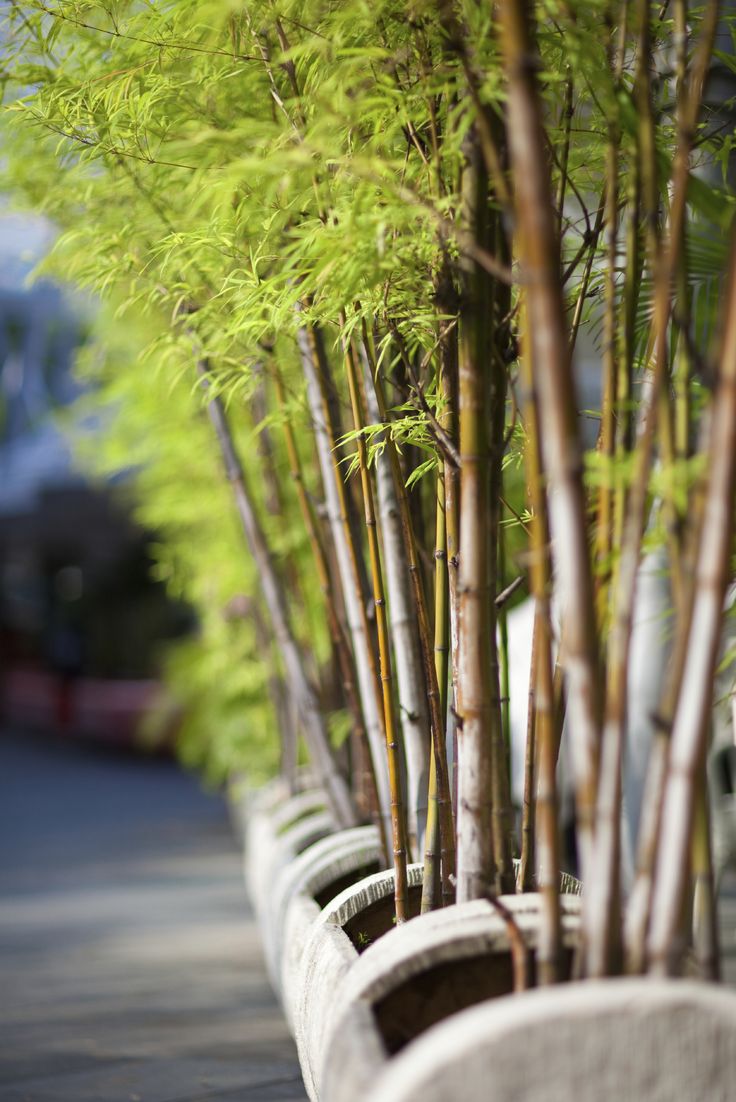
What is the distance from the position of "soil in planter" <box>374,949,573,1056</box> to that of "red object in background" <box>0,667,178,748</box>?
18.3 ft

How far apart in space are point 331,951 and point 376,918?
0.25 m

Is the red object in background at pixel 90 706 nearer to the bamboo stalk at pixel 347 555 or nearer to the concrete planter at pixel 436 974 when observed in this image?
the bamboo stalk at pixel 347 555

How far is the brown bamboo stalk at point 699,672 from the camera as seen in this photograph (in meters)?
1.00

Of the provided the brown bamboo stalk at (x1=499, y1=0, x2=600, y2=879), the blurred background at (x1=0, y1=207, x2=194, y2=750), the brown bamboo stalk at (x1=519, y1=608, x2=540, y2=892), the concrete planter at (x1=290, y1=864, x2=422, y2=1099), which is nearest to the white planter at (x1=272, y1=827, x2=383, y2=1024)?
the concrete planter at (x1=290, y1=864, x2=422, y2=1099)

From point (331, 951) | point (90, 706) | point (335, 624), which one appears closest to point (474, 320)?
point (331, 951)

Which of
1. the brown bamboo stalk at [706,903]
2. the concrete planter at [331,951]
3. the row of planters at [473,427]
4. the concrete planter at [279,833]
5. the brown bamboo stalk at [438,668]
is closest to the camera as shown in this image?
the row of planters at [473,427]

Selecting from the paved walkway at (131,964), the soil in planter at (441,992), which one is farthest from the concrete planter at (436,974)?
the paved walkway at (131,964)

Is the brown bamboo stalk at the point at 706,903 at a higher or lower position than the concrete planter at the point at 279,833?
higher

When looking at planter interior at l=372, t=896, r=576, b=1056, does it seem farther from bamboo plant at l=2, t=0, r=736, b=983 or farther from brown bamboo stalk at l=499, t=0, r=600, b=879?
brown bamboo stalk at l=499, t=0, r=600, b=879

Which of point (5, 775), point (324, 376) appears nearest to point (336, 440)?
point (324, 376)

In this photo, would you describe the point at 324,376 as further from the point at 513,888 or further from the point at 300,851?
the point at 300,851

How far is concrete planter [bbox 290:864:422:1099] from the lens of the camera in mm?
1396

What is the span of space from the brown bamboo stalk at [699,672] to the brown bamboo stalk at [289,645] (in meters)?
1.49

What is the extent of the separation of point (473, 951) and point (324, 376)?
3.42ft
